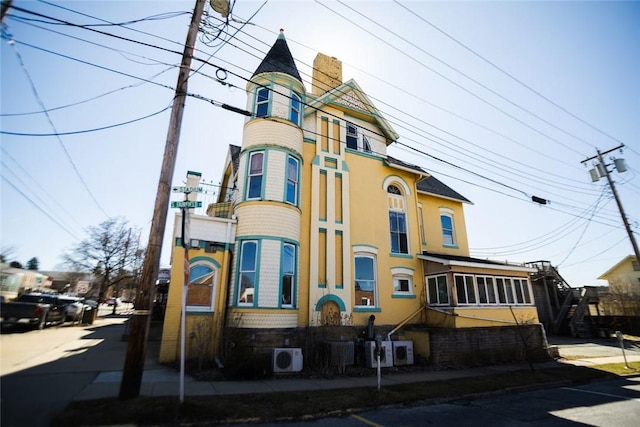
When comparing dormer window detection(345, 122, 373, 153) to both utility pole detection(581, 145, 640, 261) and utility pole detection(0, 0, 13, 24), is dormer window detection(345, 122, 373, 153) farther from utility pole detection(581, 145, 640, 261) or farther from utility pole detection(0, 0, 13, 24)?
utility pole detection(581, 145, 640, 261)

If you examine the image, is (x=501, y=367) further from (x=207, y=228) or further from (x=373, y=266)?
(x=207, y=228)

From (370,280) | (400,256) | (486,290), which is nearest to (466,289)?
(486,290)

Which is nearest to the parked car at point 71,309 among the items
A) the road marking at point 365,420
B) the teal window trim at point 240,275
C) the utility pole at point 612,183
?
the teal window trim at point 240,275

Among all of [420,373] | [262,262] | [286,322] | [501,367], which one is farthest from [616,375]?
[262,262]

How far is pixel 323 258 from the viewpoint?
1403 cm

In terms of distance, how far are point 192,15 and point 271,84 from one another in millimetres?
5642

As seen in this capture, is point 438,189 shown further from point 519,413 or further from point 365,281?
point 519,413

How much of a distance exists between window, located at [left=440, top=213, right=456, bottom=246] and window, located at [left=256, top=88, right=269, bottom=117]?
13.2 metres

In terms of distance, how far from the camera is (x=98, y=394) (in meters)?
6.55

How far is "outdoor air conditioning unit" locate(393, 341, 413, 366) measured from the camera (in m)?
12.4

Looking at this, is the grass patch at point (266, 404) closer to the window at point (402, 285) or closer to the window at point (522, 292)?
the window at point (402, 285)

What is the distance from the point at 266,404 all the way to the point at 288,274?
600 centimetres

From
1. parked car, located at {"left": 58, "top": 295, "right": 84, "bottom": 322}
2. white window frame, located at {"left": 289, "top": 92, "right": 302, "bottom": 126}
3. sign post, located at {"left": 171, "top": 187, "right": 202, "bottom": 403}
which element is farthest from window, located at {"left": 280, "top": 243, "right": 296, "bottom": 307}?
parked car, located at {"left": 58, "top": 295, "right": 84, "bottom": 322}

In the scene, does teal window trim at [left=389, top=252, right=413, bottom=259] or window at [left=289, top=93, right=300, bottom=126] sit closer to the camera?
window at [left=289, top=93, right=300, bottom=126]
